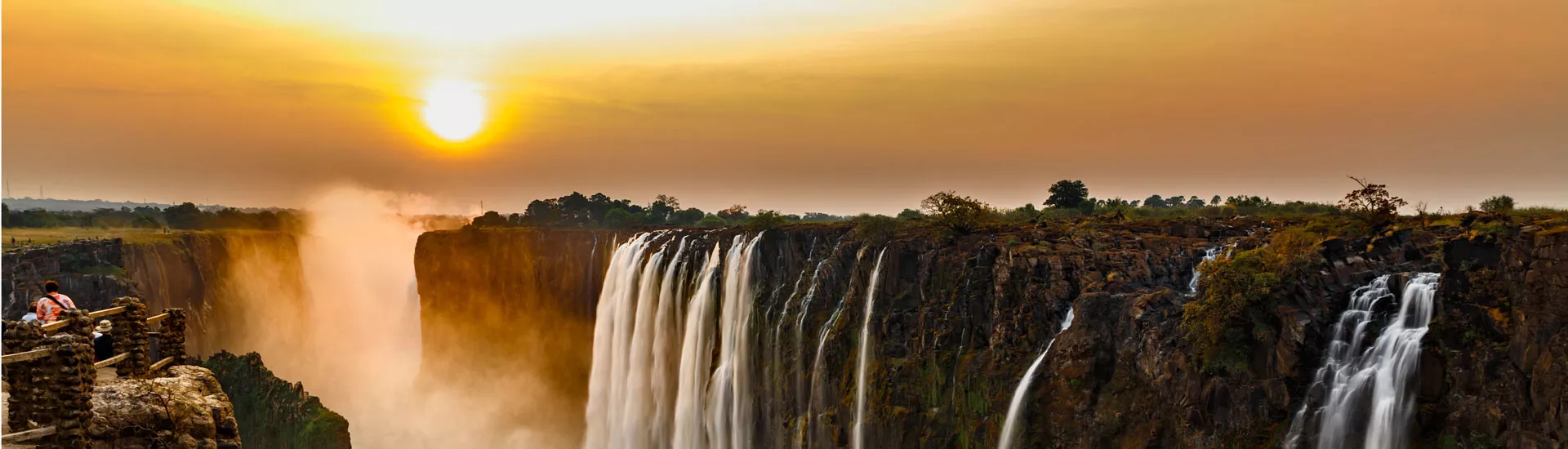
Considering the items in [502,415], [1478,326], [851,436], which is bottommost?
[502,415]

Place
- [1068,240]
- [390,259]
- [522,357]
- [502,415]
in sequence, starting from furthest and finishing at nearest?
[390,259] → [522,357] → [502,415] → [1068,240]

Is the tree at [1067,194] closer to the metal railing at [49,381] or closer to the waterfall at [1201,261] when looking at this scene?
the waterfall at [1201,261]

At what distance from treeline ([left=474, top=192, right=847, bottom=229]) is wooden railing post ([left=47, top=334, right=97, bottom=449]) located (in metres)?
68.3

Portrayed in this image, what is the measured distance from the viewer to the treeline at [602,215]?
3391 inches

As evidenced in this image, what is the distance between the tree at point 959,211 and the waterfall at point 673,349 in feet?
33.1

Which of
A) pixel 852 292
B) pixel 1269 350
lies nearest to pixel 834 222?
pixel 852 292

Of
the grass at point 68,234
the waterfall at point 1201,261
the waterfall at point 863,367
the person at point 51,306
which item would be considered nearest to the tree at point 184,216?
the grass at point 68,234

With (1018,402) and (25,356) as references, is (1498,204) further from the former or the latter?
(25,356)

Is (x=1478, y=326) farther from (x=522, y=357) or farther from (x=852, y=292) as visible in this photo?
(x=522, y=357)

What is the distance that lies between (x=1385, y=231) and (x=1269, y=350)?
15.7 ft

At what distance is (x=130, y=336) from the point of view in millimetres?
15789

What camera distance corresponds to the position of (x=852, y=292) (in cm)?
3856

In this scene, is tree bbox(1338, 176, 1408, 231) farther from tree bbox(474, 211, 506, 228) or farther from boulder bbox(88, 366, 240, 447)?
tree bbox(474, 211, 506, 228)

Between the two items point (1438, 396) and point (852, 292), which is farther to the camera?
point (852, 292)
